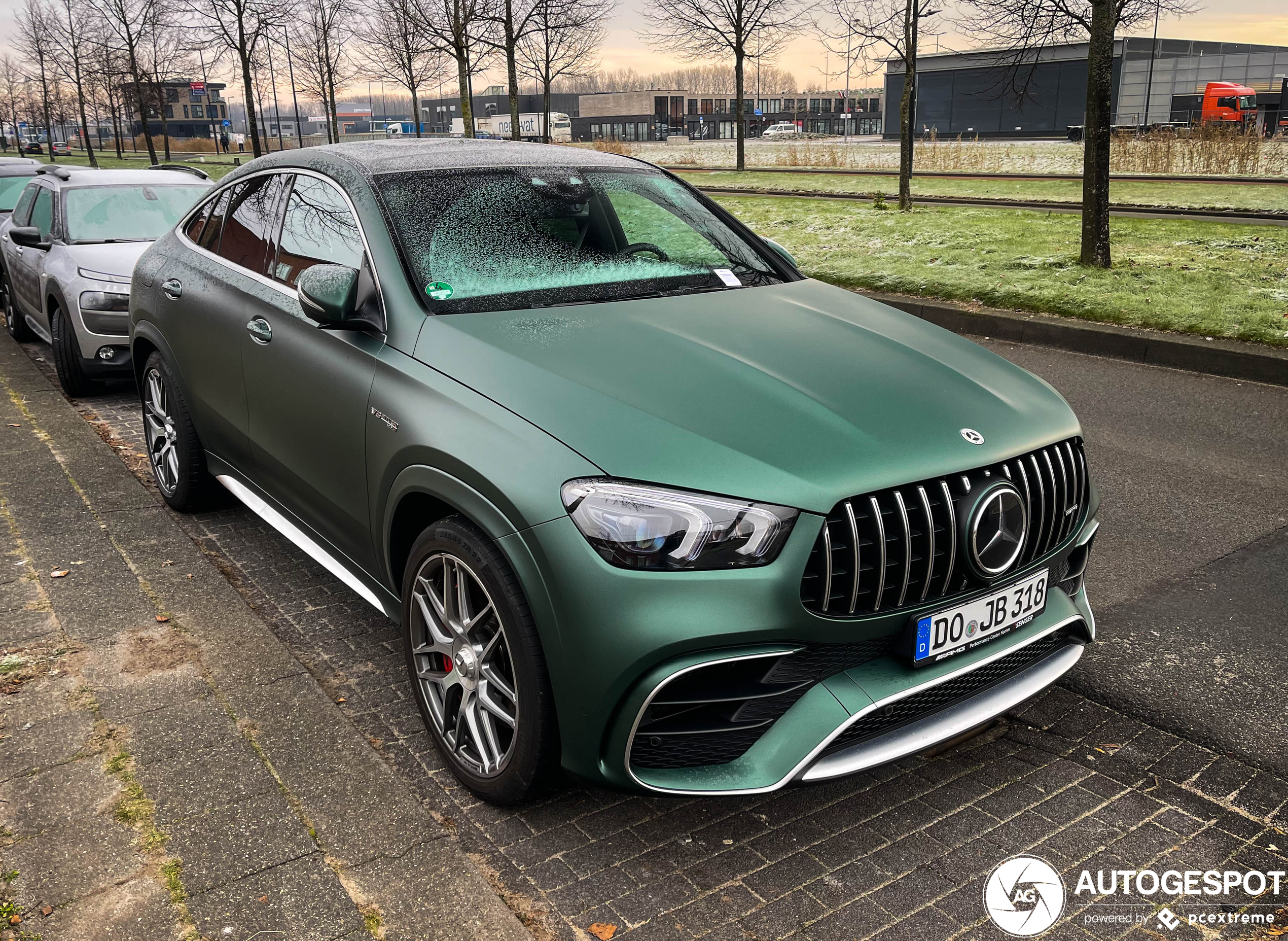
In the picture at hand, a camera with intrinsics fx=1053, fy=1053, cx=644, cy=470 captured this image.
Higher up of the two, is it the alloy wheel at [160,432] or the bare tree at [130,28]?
the bare tree at [130,28]

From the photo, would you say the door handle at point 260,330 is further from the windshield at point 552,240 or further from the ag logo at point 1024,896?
the ag logo at point 1024,896

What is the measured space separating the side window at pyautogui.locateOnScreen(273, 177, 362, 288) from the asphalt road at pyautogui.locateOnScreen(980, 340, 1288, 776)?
114 inches

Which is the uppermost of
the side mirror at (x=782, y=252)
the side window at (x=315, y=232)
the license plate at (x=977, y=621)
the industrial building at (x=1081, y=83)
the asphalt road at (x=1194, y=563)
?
the industrial building at (x=1081, y=83)

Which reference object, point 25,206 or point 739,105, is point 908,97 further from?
point 739,105

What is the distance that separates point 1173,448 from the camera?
245 inches

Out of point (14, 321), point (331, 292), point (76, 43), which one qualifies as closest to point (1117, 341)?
point (331, 292)

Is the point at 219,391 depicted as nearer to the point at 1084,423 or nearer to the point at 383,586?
the point at 383,586

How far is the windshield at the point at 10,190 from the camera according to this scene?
43.3ft

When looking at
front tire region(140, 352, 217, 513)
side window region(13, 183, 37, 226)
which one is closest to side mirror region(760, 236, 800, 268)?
front tire region(140, 352, 217, 513)

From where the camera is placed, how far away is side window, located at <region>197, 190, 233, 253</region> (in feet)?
15.6

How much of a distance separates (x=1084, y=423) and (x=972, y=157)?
29.7 metres

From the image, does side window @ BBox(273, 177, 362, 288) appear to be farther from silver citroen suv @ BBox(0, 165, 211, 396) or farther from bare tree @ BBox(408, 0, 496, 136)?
bare tree @ BBox(408, 0, 496, 136)

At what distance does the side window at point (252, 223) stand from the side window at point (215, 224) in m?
0.04

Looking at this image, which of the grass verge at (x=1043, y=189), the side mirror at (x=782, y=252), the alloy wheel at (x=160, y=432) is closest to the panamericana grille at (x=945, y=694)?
the side mirror at (x=782, y=252)
